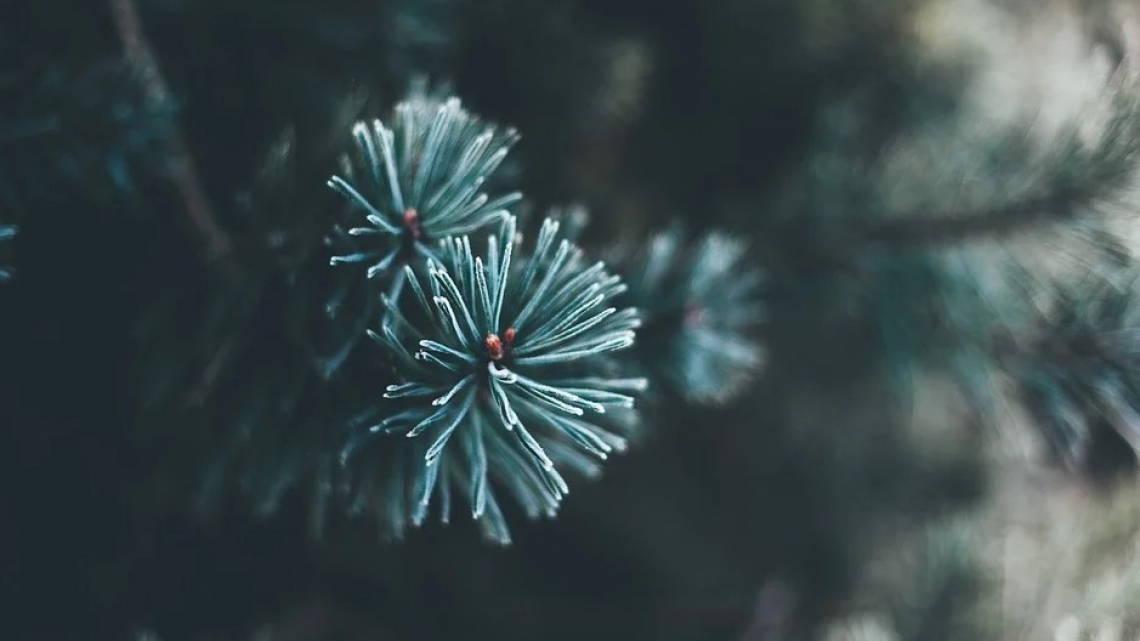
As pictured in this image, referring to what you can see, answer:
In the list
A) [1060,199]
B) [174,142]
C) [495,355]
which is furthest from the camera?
[1060,199]

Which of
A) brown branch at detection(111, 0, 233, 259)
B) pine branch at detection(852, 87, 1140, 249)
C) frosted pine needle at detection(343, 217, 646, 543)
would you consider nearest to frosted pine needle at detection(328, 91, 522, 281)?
frosted pine needle at detection(343, 217, 646, 543)

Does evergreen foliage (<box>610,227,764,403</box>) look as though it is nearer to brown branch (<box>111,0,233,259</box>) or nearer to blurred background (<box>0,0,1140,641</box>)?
blurred background (<box>0,0,1140,641</box>)

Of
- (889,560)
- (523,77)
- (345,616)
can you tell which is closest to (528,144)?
(523,77)

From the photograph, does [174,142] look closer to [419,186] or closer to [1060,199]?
[419,186]

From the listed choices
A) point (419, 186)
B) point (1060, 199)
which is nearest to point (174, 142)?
point (419, 186)

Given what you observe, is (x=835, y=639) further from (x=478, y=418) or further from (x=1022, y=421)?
(x=478, y=418)

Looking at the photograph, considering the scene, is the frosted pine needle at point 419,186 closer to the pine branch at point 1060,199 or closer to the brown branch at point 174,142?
the brown branch at point 174,142

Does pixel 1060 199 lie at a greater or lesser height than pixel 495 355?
greater

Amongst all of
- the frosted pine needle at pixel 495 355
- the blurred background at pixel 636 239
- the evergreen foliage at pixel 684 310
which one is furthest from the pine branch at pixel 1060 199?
the frosted pine needle at pixel 495 355
